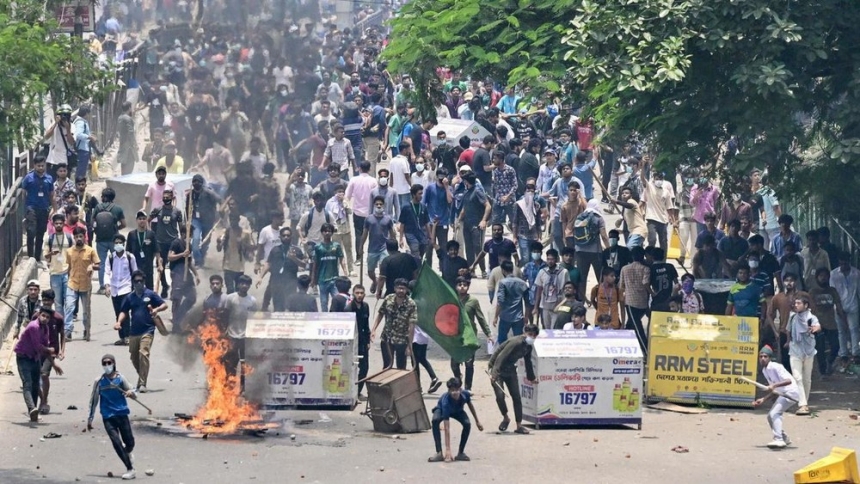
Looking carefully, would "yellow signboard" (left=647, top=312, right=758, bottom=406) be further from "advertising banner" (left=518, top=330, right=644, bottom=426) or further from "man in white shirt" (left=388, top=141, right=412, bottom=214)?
"man in white shirt" (left=388, top=141, right=412, bottom=214)

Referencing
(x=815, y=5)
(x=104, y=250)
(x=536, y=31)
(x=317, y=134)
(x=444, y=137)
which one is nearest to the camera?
(x=815, y=5)

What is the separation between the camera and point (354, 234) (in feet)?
86.5

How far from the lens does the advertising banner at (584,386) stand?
18172 mm

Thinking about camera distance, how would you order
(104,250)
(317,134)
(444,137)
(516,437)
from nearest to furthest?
(516,437) → (104,250) → (317,134) → (444,137)

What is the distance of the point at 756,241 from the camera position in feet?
72.6

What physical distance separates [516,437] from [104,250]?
8.01 meters

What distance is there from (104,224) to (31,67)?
7113mm

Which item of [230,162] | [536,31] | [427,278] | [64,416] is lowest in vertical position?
[64,416]

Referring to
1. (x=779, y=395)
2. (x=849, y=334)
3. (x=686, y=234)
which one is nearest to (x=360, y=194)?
(x=686, y=234)

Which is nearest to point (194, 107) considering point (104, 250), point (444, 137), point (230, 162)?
A: point (230, 162)

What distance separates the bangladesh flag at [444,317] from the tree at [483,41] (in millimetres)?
2992

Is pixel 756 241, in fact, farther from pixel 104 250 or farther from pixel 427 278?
pixel 104 250

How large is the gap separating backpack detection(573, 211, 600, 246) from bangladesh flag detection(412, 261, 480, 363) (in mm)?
3882

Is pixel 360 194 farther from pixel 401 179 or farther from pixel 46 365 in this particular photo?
pixel 46 365
